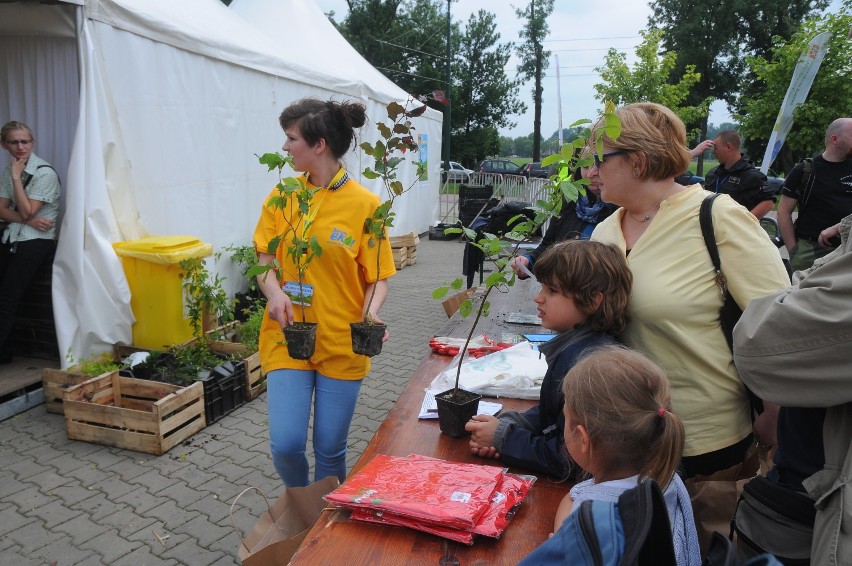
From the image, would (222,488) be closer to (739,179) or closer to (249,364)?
(249,364)

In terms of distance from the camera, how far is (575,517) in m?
0.96

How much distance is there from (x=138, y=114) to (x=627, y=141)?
424 cm

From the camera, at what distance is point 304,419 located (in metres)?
2.40

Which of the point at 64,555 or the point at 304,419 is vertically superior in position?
the point at 304,419

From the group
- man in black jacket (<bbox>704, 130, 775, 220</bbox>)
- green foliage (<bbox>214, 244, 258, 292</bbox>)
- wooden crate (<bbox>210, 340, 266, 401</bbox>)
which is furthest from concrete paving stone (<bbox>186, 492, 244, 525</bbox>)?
man in black jacket (<bbox>704, 130, 775, 220</bbox>)

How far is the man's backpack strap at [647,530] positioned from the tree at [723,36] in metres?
36.8

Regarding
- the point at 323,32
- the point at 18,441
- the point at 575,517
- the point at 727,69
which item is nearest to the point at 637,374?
the point at 575,517

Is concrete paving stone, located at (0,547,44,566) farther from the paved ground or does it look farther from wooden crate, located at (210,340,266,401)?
wooden crate, located at (210,340,266,401)

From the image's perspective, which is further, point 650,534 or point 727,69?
point 727,69

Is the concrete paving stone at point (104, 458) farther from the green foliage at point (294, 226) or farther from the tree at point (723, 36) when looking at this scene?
the tree at point (723, 36)

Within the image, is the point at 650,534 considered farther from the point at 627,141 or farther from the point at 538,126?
the point at 538,126

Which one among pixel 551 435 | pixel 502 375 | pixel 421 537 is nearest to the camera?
pixel 421 537

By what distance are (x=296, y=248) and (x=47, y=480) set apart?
2.38 metres

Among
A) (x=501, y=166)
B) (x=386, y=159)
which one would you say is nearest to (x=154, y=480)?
(x=386, y=159)
